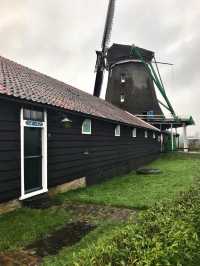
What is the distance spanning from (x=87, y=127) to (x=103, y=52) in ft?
70.6

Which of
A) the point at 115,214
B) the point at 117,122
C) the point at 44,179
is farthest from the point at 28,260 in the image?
the point at 117,122

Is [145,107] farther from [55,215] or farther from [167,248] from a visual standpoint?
[167,248]

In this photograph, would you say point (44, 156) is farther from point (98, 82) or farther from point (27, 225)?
point (98, 82)

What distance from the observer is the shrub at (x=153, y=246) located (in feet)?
11.9

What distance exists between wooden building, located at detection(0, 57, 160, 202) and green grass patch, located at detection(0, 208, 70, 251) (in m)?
0.82

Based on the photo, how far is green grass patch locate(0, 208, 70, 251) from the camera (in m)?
6.40

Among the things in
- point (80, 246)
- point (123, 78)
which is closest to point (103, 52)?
point (123, 78)

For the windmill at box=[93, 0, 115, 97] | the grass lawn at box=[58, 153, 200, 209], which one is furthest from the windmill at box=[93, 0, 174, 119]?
the grass lawn at box=[58, 153, 200, 209]

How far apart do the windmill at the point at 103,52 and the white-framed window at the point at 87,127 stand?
17.7m

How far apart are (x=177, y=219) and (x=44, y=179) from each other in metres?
6.22

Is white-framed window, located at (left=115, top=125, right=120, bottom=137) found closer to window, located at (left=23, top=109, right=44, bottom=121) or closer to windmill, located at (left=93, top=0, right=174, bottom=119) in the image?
window, located at (left=23, top=109, right=44, bottom=121)

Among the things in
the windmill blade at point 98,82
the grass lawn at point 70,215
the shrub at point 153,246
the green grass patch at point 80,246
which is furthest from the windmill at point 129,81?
the shrub at point 153,246

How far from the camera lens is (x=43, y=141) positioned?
10438 mm

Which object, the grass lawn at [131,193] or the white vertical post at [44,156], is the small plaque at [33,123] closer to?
the white vertical post at [44,156]
